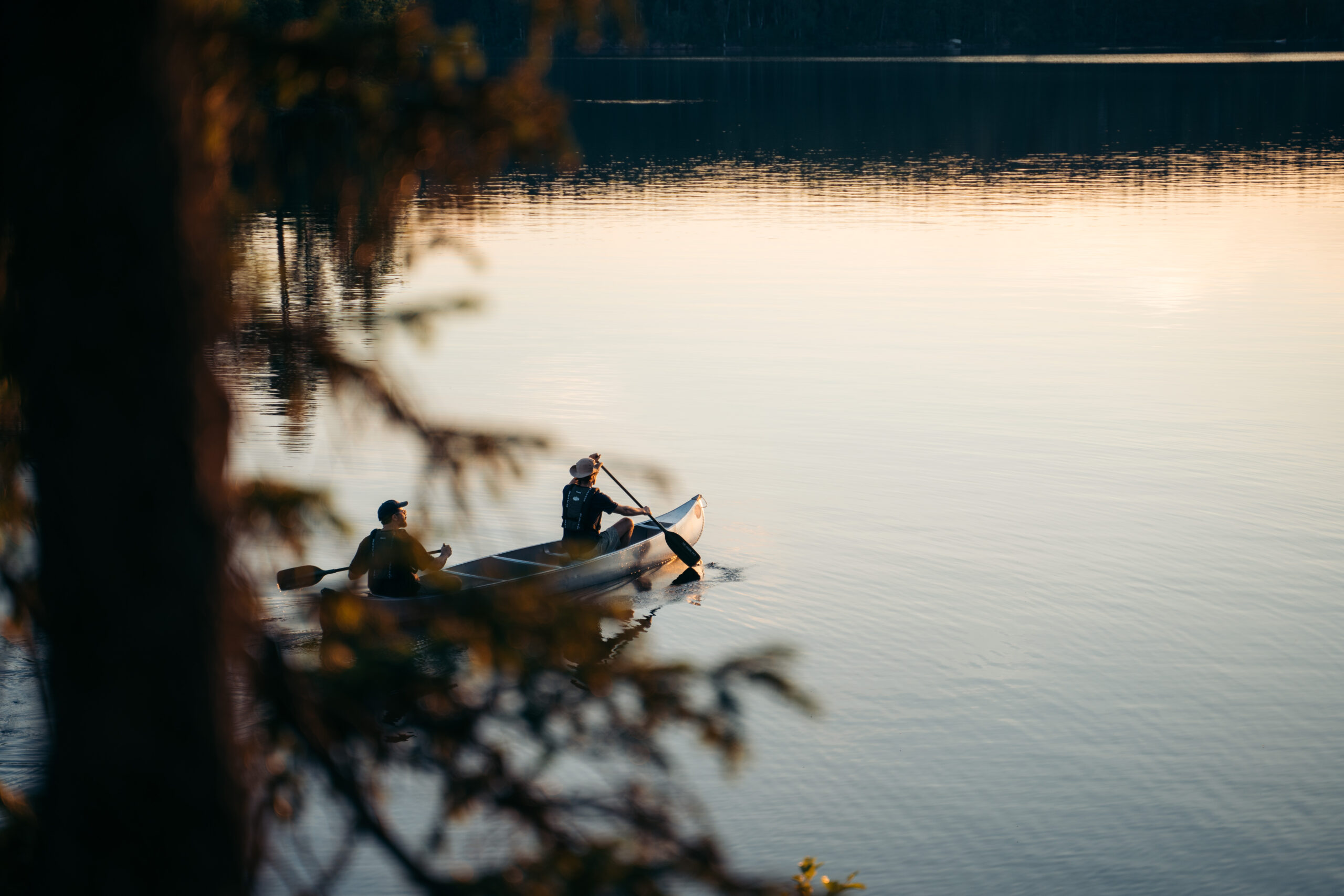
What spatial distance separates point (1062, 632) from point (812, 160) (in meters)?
54.6

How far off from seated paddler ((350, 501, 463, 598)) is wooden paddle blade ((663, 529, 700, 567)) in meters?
2.92

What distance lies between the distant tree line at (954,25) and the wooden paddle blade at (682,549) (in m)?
161

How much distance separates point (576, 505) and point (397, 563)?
12275mm

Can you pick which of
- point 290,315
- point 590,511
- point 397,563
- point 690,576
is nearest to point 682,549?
point 690,576

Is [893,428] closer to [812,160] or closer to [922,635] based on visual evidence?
[922,635]

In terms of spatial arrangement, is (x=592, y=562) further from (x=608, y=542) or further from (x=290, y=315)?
(x=290, y=315)

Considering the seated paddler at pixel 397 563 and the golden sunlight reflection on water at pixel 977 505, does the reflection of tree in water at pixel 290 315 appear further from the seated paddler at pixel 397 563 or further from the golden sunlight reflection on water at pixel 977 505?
the seated paddler at pixel 397 563

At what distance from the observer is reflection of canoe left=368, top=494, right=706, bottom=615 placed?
1599cm

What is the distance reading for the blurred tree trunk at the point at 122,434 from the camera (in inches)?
143

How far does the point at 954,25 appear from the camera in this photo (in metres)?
177

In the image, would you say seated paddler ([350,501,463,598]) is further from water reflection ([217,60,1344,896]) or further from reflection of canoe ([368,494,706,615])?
reflection of canoe ([368,494,706,615])

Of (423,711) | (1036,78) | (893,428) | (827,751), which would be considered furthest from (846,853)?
(1036,78)

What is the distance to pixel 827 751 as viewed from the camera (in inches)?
512

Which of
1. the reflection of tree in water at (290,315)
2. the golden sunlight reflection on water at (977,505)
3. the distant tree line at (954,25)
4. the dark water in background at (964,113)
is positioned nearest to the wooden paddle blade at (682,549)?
the golden sunlight reflection on water at (977,505)
